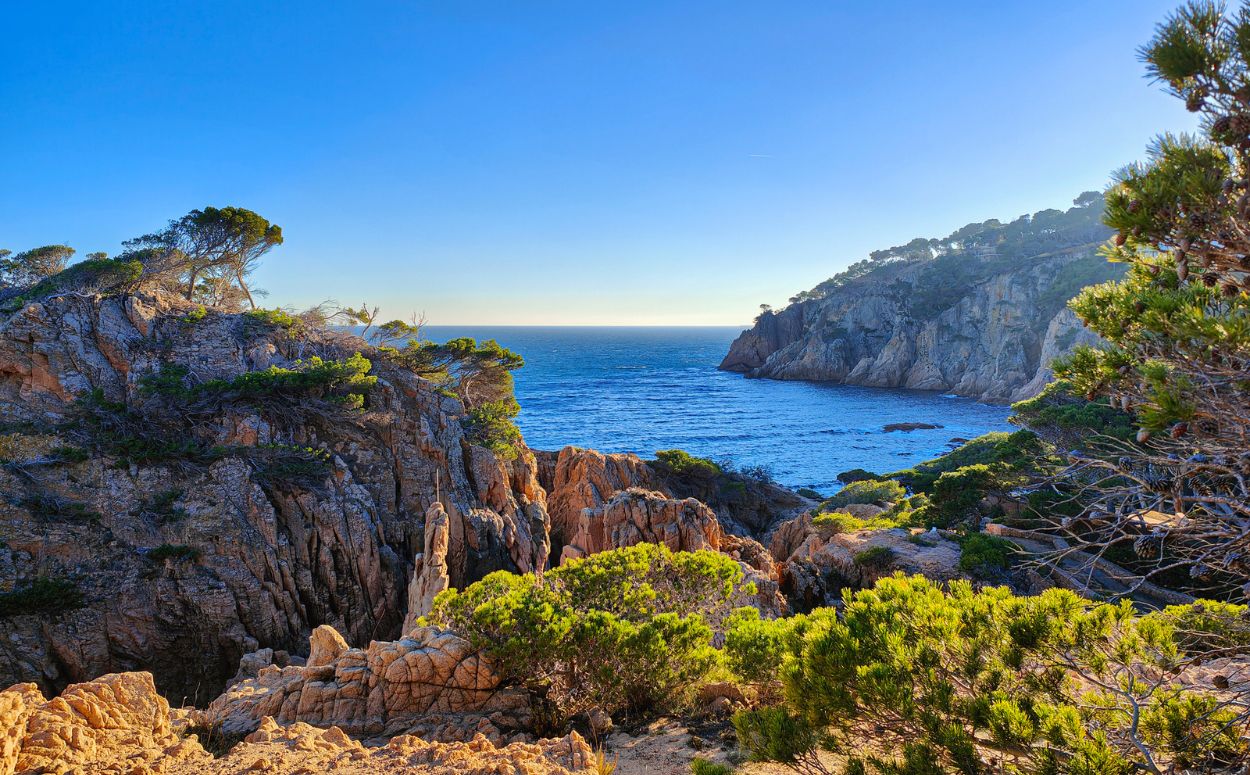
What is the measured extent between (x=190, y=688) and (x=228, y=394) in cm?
993

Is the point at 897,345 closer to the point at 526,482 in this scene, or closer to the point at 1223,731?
the point at 526,482

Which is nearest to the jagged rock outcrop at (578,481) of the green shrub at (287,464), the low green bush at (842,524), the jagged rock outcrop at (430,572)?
the low green bush at (842,524)

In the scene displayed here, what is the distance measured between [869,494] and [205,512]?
110 feet

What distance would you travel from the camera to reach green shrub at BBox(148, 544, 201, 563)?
56.9 feet

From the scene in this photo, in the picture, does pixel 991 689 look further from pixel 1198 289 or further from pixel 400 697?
pixel 400 697

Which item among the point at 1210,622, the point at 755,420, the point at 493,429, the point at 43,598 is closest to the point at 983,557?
Result: the point at 1210,622

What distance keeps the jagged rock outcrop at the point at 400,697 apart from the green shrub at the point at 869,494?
2814cm

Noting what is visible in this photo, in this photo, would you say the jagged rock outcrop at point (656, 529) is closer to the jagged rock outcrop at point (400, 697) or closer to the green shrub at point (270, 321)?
the jagged rock outcrop at point (400, 697)

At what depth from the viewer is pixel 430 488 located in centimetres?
2355

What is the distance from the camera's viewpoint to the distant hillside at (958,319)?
85375mm

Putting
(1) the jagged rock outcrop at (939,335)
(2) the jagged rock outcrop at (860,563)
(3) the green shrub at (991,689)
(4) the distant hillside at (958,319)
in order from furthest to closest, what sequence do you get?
(4) the distant hillside at (958,319) < (1) the jagged rock outcrop at (939,335) < (2) the jagged rock outcrop at (860,563) < (3) the green shrub at (991,689)

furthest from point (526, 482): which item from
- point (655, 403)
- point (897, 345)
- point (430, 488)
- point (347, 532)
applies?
point (897, 345)

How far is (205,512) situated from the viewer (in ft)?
60.1

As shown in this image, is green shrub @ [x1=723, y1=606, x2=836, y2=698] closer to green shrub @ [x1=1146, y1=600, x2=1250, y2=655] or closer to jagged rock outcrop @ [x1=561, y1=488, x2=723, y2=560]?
green shrub @ [x1=1146, y1=600, x2=1250, y2=655]
